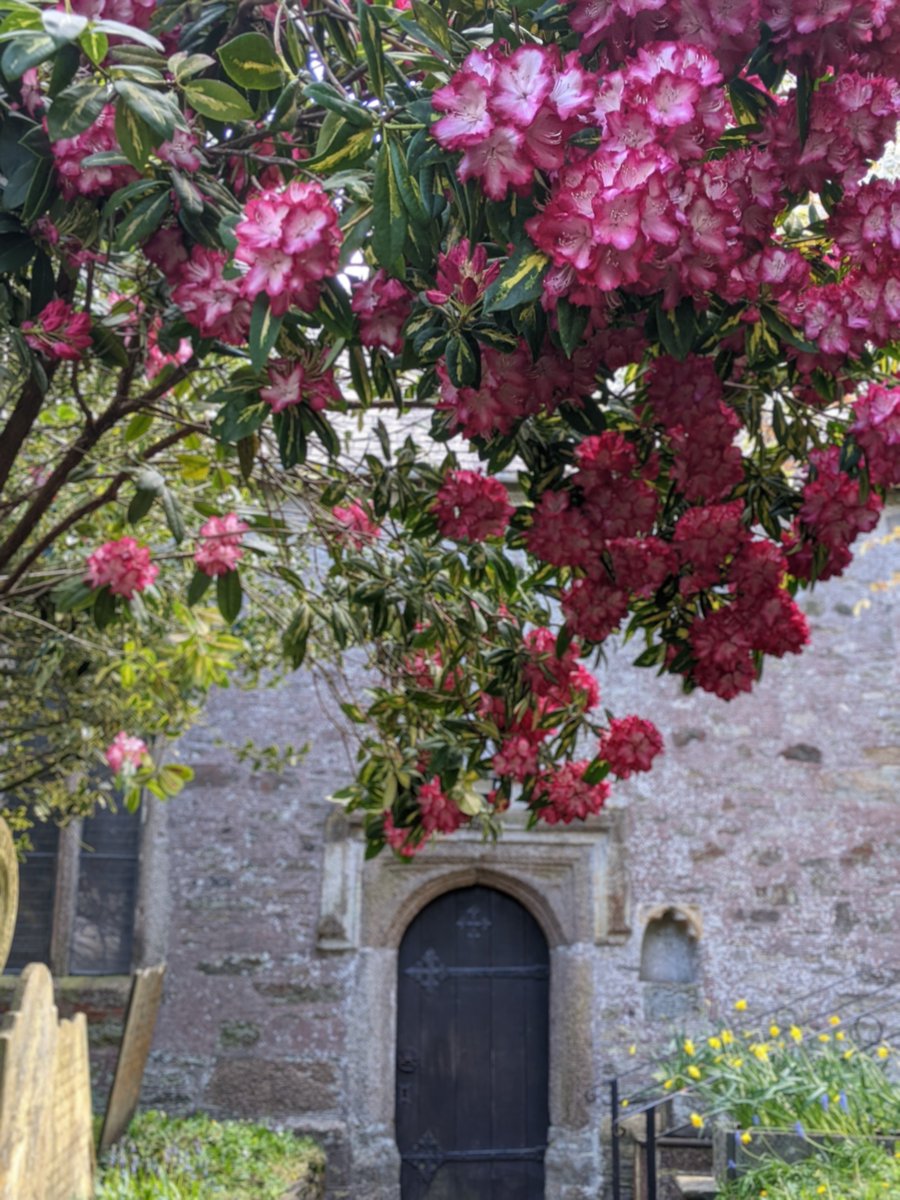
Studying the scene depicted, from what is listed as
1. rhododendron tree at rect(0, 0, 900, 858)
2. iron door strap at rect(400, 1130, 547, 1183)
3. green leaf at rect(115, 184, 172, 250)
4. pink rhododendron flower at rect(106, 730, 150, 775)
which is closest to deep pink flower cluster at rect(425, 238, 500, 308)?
rhododendron tree at rect(0, 0, 900, 858)

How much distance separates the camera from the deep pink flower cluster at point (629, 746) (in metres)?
2.91

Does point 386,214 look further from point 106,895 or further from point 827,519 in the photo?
point 106,895

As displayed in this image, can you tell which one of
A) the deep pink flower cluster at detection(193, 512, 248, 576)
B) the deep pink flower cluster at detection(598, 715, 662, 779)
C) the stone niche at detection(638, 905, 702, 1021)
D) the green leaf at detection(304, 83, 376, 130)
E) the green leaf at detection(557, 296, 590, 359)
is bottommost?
the stone niche at detection(638, 905, 702, 1021)

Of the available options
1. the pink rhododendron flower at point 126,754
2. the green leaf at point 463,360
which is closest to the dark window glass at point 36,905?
the pink rhododendron flower at point 126,754

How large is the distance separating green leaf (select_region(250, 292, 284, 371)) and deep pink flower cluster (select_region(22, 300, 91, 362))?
77 cm

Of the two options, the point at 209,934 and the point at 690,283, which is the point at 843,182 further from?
the point at 209,934

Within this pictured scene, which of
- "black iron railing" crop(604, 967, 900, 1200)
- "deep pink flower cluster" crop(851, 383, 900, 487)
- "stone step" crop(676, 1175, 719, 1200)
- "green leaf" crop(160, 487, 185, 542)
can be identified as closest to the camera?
"deep pink flower cluster" crop(851, 383, 900, 487)

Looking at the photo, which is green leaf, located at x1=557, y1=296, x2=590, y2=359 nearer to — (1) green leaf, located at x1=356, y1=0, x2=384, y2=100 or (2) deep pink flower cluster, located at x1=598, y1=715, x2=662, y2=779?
(1) green leaf, located at x1=356, y1=0, x2=384, y2=100

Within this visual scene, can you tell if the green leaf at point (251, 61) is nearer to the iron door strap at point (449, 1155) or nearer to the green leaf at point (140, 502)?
the green leaf at point (140, 502)

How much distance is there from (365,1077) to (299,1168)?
69 centimetres

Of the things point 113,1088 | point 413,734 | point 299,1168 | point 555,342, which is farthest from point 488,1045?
point 555,342

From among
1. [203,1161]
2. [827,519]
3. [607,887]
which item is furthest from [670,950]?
[827,519]

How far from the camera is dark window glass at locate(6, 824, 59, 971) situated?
6.11 metres

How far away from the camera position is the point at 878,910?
6.11 m
